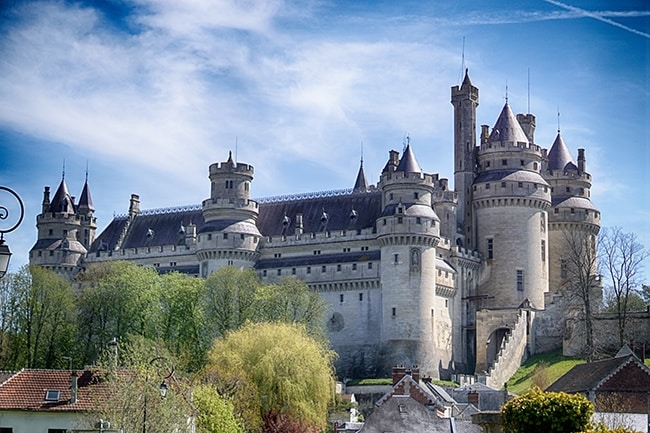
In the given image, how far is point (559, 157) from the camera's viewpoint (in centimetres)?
11831

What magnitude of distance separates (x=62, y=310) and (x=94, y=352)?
14.1ft

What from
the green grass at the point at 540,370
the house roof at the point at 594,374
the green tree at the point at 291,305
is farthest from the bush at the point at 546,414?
the green tree at the point at 291,305

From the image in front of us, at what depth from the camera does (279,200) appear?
11838 centimetres

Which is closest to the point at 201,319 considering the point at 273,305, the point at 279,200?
the point at 273,305

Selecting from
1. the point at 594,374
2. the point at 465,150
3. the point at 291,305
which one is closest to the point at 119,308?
the point at 291,305

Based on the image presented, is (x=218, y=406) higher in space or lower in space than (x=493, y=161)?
lower

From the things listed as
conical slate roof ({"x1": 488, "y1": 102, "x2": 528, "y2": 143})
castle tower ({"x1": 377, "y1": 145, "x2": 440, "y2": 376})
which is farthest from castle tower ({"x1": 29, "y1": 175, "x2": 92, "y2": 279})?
conical slate roof ({"x1": 488, "y1": 102, "x2": 528, "y2": 143})

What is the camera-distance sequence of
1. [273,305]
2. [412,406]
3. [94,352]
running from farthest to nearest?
[94,352] → [273,305] → [412,406]

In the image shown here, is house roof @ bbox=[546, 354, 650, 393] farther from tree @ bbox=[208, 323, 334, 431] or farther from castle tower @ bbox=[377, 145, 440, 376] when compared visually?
castle tower @ bbox=[377, 145, 440, 376]

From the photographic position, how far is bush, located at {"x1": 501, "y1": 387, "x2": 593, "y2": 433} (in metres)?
35.6

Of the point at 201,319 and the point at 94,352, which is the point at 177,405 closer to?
the point at 201,319

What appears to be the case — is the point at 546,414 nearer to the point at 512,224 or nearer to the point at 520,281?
the point at 520,281

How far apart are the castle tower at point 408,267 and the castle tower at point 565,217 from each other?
50.1 ft

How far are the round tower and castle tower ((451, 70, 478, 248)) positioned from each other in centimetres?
90
